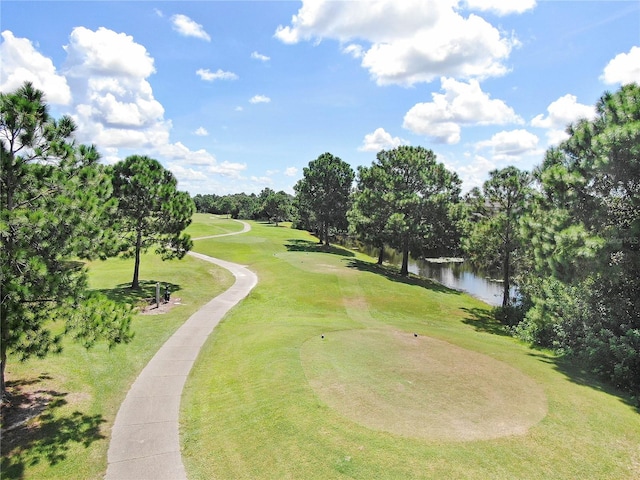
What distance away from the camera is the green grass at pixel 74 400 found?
934 centimetres

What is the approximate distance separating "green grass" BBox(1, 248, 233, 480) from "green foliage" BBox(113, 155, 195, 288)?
27.3ft

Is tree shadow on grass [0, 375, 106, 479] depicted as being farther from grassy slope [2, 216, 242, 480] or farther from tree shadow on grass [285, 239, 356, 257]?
tree shadow on grass [285, 239, 356, 257]

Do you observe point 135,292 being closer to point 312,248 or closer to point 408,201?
point 408,201

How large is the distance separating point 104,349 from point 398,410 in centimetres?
1291

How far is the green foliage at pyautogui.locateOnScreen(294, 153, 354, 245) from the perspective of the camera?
63.2m

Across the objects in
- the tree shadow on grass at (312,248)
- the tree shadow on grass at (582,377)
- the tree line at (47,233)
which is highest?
the tree line at (47,233)

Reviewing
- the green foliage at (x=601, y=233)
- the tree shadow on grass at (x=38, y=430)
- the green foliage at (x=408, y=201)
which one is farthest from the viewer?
the green foliage at (x=408, y=201)

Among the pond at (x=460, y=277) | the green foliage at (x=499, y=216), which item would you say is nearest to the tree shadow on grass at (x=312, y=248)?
the pond at (x=460, y=277)

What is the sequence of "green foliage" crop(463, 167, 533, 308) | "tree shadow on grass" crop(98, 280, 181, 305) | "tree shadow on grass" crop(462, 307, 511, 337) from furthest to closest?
"green foliage" crop(463, 167, 533, 308) → "tree shadow on grass" crop(462, 307, 511, 337) → "tree shadow on grass" crop(98, 280, 181, 305)

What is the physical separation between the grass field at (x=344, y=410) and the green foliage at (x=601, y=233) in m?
1.86

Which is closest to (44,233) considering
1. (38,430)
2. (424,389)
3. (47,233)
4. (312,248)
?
(47,233)

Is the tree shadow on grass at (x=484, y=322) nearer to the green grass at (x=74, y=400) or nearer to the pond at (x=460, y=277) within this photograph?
the pond at (x=460, y=277)

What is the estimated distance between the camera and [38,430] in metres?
10.6

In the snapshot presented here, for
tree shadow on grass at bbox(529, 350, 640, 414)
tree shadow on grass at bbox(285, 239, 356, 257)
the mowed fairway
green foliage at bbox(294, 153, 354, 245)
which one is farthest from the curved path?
green foliage at bbox(294, 153, 354, 245)
